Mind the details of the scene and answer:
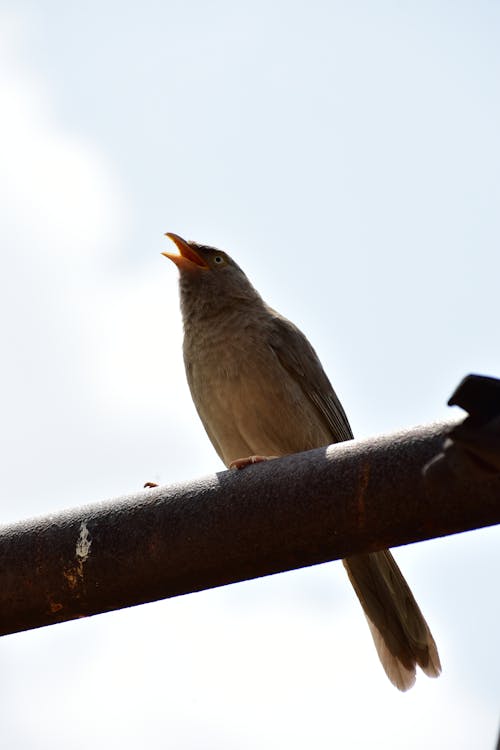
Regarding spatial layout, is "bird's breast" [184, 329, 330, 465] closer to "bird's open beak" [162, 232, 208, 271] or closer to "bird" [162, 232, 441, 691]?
"bird" [162, 232, 441, 691]

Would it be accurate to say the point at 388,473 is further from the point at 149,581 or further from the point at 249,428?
the point at 249,428

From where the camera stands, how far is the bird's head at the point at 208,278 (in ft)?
19.8

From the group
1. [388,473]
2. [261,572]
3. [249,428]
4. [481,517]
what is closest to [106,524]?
[261,572]

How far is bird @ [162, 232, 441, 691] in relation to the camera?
15.7 ft

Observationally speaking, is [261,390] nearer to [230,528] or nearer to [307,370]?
[307,370]

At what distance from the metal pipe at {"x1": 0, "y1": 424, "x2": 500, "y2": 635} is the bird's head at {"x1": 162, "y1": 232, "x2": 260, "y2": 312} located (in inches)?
127

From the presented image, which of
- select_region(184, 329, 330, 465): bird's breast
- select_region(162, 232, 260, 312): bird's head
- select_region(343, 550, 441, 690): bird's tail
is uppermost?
select_region(162, 232, 260, 312): bird's head

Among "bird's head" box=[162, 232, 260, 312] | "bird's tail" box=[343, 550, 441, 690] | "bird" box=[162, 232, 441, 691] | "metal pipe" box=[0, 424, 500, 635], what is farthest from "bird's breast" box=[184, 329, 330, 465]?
"metal pipe" box=[0, 424, 500, 635]

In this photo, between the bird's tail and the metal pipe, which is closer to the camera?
the metal pipe

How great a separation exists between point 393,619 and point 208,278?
247 centimetres

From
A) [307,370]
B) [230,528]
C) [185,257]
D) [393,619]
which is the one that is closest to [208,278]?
[185,257]

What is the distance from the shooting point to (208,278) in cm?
622

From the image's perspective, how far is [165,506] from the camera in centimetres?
278

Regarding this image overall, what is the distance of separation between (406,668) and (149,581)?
6.71ft
